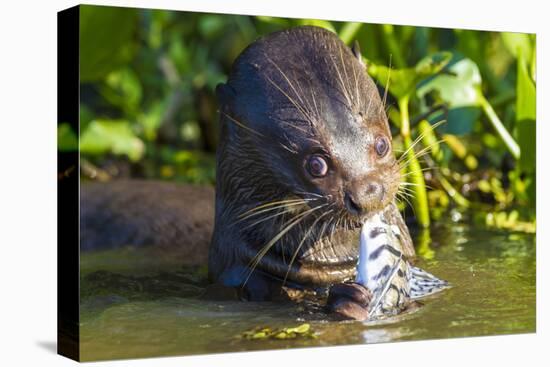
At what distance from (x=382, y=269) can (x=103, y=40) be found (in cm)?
273

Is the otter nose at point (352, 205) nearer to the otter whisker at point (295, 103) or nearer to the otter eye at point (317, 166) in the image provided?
the otter eye at point (317, 166)

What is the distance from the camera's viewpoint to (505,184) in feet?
20.2

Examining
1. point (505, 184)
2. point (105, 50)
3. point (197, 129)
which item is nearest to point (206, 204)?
point (105, 50)

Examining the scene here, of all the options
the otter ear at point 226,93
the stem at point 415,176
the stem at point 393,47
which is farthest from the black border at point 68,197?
the stem at point 393,47

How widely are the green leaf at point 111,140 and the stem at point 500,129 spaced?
9.82 feet

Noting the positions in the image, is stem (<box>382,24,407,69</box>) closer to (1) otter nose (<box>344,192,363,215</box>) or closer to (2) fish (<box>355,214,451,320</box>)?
(2) fish (<box>355,214,451,320</box>)

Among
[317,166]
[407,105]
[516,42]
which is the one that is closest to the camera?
[317,166]

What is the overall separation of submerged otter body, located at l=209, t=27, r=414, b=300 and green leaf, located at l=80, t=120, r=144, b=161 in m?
3.20

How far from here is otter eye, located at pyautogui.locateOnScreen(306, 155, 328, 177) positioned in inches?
163

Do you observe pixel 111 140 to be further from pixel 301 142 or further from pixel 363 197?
pixel 363 197

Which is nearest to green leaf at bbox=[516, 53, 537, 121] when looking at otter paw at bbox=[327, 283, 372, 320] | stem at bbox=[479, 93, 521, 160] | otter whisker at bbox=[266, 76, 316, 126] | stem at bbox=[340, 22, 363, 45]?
stem at bbox=[479, 93, 521, 160]

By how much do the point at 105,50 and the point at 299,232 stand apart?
251 cm

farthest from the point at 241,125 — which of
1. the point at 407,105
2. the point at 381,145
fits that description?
the point at 407,105

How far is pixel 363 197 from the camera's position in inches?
158
